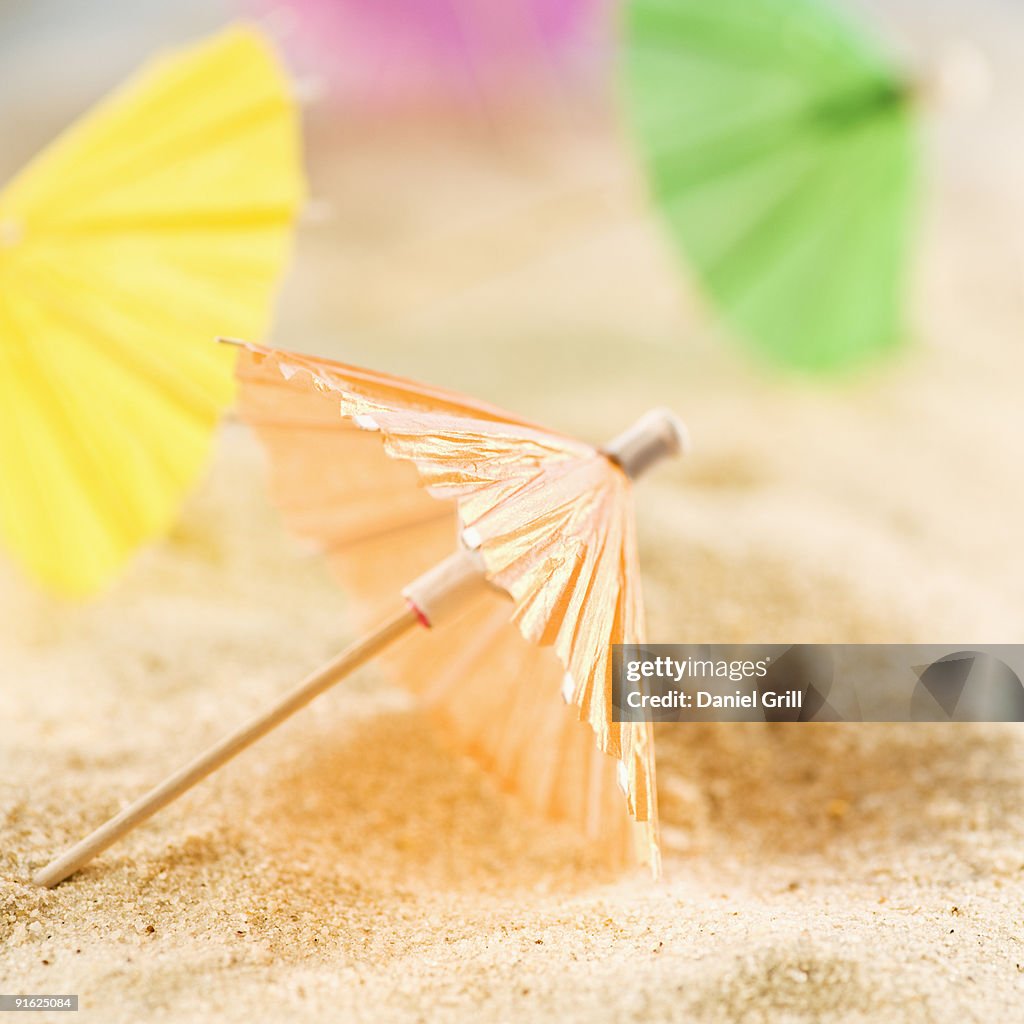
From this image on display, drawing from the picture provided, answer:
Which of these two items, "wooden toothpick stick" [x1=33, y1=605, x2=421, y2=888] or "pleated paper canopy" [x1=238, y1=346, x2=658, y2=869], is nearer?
"pleated paper canopy" [x1=238, y1=346, x2=658, y2=869]

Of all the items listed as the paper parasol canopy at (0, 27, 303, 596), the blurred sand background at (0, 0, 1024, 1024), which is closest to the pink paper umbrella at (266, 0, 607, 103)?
the blurred sand background at (0, 0, 1024, 1024)

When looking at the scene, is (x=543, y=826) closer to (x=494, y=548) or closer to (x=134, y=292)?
(x=494, y=548)

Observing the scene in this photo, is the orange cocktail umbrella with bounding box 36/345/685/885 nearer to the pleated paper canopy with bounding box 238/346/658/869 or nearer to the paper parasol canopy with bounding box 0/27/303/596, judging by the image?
the pleated paper canopy with bounding box 238/346/658/869

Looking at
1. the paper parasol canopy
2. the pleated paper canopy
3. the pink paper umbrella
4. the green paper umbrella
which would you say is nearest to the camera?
the pleated paper canopy

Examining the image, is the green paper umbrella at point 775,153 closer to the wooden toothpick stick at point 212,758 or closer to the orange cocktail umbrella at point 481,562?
the orange cocktail umbrella at point 481,562

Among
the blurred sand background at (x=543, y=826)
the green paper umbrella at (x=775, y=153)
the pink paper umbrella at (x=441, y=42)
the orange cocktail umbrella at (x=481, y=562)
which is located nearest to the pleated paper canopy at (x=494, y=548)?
the orange cocktail umbrella at (x=481, y=562)

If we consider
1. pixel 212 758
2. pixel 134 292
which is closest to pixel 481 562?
pixel 212 758
